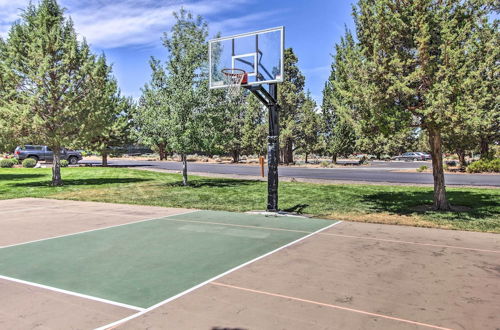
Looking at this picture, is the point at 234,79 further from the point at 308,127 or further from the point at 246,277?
the point at 308,127

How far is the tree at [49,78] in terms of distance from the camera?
20.2 meters

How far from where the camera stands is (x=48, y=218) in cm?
1284

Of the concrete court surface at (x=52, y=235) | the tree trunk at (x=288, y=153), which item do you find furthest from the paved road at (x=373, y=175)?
the concrete court surface at (x=52, y=235)

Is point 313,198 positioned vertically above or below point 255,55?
below

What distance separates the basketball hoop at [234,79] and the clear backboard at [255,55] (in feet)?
0.18

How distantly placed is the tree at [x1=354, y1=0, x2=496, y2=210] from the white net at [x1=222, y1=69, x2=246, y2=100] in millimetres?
4147

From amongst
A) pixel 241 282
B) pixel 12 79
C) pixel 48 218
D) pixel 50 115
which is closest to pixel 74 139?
pixel 50 115

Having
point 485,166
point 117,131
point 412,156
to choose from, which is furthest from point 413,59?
point 412,156

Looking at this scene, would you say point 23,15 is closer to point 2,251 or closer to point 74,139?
point 74,139

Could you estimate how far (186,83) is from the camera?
810 inches

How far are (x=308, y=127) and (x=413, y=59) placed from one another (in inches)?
1353

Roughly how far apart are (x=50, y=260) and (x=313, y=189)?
15.1 m

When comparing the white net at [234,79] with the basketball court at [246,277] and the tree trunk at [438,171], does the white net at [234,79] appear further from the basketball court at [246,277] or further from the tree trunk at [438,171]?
the tree trunk at [438,171]

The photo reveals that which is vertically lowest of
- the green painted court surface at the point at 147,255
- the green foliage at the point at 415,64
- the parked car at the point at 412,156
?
the green painted court surface at the point at 147,255
